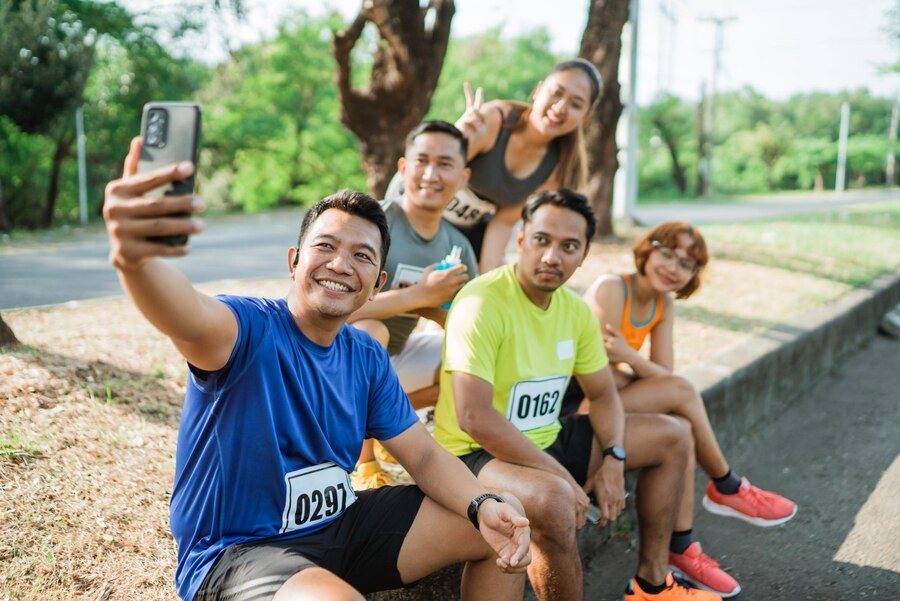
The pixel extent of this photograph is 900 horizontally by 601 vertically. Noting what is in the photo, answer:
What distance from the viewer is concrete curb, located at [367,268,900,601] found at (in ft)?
11.8

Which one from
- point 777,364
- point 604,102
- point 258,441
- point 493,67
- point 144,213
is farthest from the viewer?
point 493,67

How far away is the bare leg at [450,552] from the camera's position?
2.38m

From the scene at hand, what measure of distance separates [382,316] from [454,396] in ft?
2.37

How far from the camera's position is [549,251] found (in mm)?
3182

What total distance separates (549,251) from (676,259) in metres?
1.09

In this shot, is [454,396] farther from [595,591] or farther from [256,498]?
[595,591]

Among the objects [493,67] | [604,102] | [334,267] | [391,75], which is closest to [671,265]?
[334,267]

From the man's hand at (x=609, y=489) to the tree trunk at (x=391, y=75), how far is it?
4683mm

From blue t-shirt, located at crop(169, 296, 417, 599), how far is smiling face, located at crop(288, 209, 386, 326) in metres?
0.09

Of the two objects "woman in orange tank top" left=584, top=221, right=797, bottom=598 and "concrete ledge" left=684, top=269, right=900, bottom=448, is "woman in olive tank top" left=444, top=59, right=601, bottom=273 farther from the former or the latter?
"concrete ledge" left=684, top=269, right=900, bottom=448

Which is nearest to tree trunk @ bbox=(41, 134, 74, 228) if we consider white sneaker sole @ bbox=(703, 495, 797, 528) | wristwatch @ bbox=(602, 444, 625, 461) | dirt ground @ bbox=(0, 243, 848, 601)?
dirt ground @ bbox=(0, 243, 848, 601)

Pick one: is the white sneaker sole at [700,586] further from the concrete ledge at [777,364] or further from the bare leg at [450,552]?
the concrete ledge at [777,364]

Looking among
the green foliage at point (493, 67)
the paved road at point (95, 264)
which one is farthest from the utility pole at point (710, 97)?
the paved road at point (95, 264)

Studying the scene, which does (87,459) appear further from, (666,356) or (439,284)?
(666,356)
